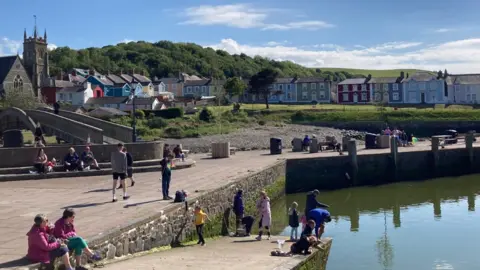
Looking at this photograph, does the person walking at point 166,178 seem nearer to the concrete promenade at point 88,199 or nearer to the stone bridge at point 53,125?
the concrete promenade at point 88,199

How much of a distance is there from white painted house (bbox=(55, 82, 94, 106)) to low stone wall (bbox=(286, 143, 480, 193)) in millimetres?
71092

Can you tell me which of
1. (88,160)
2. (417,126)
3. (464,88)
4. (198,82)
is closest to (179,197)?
(88,160)

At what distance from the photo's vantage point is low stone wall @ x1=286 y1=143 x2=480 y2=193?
1137 inches

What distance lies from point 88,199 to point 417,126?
58.9m

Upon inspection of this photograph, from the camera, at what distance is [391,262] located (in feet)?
52.6

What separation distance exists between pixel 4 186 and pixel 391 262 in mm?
12661

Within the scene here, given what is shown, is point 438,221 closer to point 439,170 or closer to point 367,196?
point 367,196

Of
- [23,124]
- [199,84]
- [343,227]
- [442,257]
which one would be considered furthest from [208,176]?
[199,84]

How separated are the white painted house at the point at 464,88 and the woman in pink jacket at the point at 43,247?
9910 cm

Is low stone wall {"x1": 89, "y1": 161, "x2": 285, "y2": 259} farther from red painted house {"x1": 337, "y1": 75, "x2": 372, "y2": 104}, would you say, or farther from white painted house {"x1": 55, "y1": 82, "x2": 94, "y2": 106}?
red painted house {"x1": 337, "y1": 75, "x2": 372, "y2": 104}

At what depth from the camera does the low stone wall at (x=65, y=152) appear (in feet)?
70.9

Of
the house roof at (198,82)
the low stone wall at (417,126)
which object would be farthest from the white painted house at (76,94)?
the low stone wall at (417,126)

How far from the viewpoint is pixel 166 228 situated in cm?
A: 1362

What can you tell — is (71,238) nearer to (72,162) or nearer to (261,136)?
(72,162)
